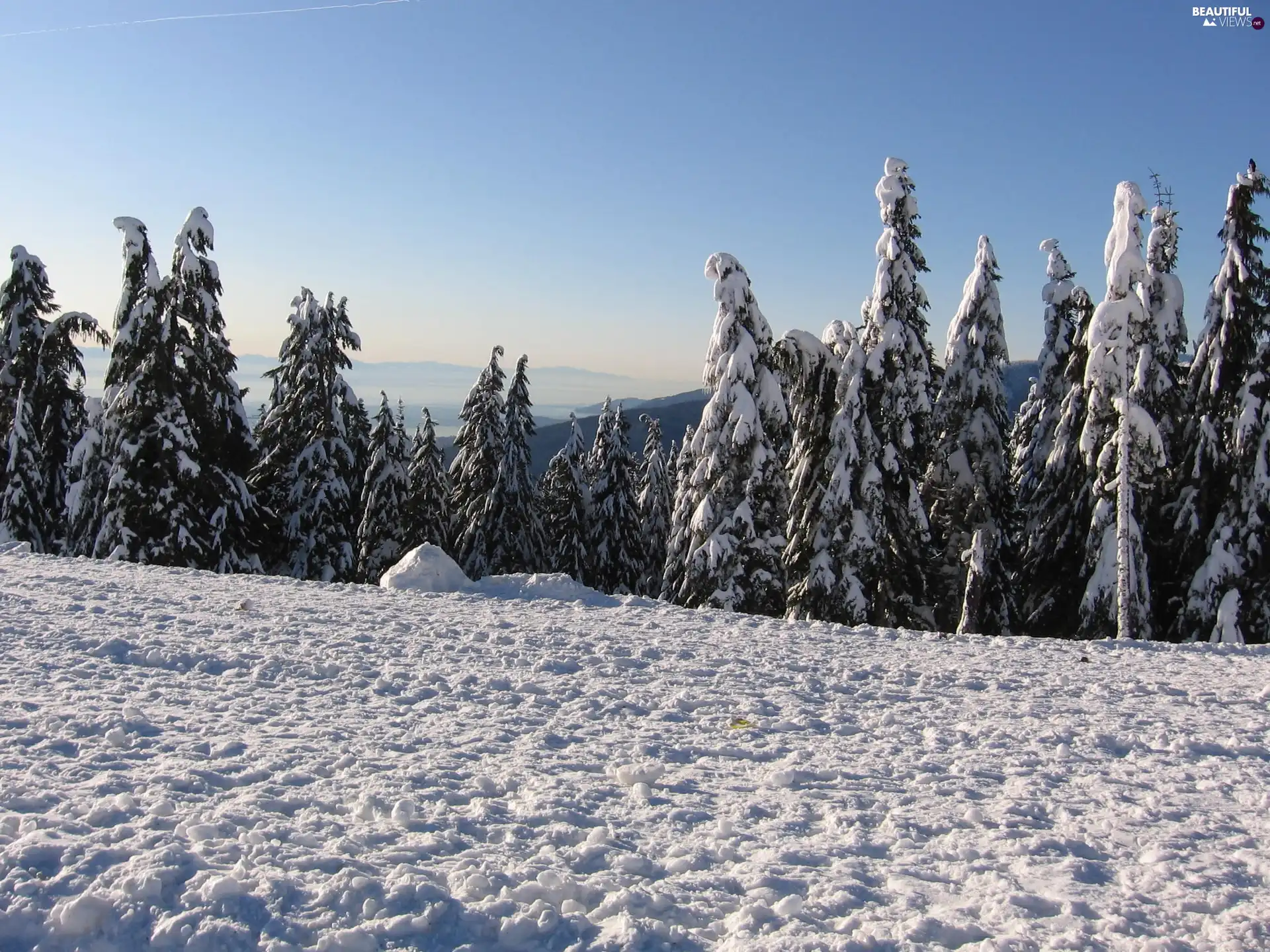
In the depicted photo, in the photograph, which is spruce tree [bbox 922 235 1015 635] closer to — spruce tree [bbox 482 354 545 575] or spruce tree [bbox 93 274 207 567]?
spruce tree [bbox 482 354 545 575]

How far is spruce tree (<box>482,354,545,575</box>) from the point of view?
34.6 metres

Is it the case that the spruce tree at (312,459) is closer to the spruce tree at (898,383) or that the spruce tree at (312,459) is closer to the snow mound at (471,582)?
the snow mound at (471,582)

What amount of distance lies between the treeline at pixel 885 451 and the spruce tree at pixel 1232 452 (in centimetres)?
6

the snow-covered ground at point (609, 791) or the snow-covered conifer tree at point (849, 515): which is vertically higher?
the snow-covered conifer tree at point (849, 515)

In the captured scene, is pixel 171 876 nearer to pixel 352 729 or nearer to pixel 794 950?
pixel 352 729

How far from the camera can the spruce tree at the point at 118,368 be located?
21516mm

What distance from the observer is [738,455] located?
20984 millimetres

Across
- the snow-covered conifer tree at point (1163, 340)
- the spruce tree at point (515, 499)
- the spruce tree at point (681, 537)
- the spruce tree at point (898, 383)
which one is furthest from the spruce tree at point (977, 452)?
the spruce tree at point (515, 499)

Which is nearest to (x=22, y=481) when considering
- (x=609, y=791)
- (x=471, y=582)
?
(x=471, y=582)

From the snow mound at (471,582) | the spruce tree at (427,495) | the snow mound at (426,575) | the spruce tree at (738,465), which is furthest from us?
the spruce tree at (427,495)

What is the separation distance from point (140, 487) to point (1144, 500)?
25.1 metres

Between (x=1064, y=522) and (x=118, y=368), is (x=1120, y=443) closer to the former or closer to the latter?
(x=1064, y=522)

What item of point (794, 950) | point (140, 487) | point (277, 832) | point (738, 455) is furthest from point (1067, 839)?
point (140, 487)

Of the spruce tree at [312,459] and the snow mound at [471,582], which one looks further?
the spruce tree at [312,459]
